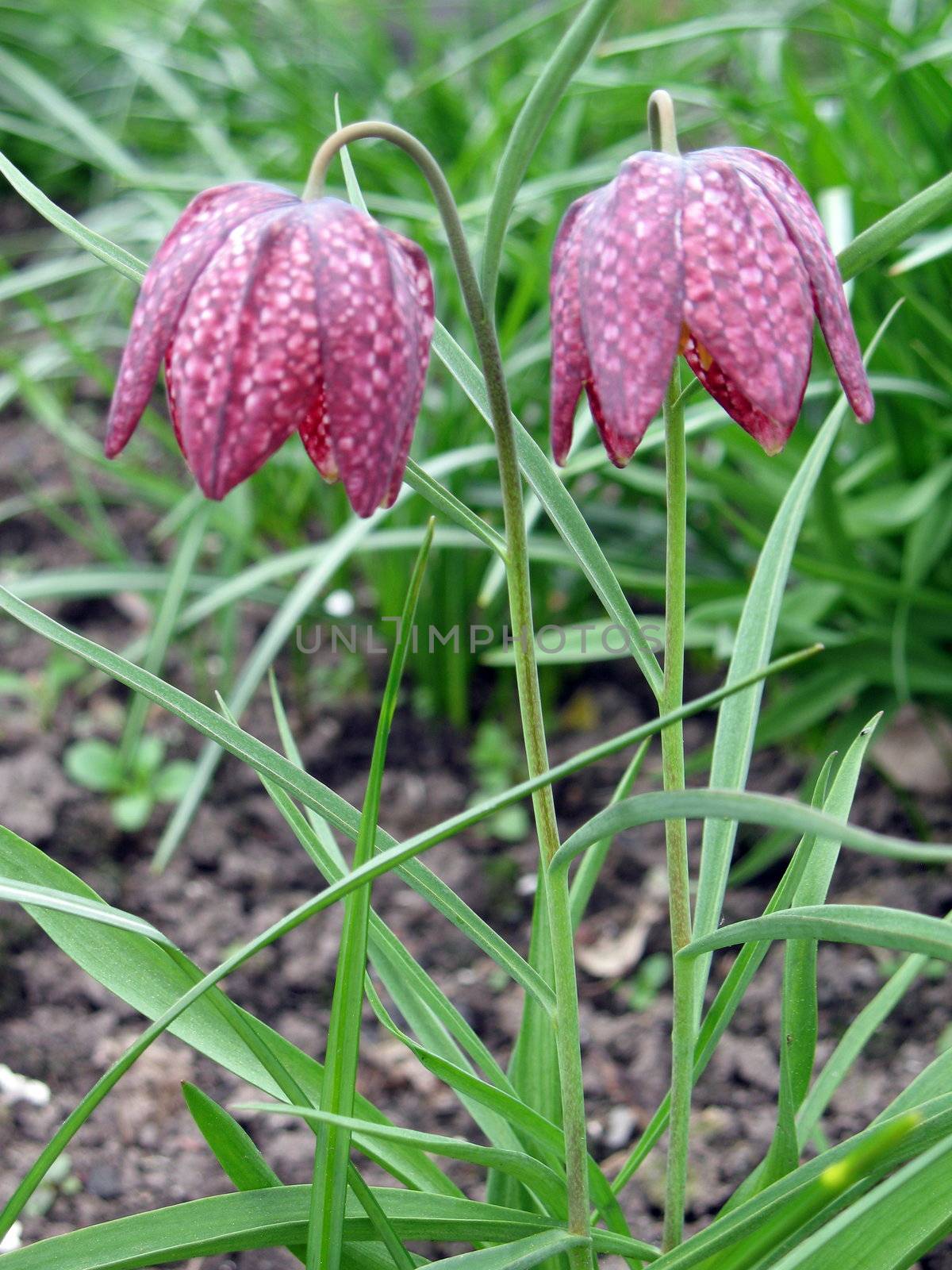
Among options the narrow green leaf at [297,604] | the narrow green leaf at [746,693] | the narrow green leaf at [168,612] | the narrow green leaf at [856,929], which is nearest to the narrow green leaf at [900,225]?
the narrow green leaf at [746,693]

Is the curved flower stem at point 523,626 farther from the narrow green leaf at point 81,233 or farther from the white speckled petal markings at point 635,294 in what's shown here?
the narrow green leaf at point 81,233

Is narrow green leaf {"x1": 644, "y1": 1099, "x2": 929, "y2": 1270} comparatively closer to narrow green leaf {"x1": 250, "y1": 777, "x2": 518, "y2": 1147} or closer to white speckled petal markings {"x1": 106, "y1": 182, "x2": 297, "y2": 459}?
narrow green leaf {"x1": 250, "y1": 777, "x2": 518, "y2": 1147}

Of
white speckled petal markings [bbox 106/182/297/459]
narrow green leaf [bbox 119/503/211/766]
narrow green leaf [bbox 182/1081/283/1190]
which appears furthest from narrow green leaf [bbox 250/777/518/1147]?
narrow green leaf [bbox 119/503/211/766]

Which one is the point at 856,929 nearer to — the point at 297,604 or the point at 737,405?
the point at 737,405

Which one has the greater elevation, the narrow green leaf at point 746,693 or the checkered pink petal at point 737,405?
the checkered pink petal at point 737,405

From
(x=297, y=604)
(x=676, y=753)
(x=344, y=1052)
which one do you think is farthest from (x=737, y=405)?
(x=297, y=604)

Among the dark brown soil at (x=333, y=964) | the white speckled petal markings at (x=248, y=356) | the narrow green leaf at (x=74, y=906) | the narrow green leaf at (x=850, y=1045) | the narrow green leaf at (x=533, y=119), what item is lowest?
the dark brown soil at (x=333, y=964)

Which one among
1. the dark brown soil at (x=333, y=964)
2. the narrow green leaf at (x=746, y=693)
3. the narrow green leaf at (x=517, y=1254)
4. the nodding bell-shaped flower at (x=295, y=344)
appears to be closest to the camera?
the nodding bell-shaped flower at (x=295, y=344)

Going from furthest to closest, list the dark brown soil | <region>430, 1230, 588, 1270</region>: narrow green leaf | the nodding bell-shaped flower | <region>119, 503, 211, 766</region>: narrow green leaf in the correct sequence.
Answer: <region>119, 503, 211, 766</region>: narrow green leaf
the dark brown soil
<region>430, 1230, 588, 1270</region>: narrow green leaf
the nodding bell-shaped flower
